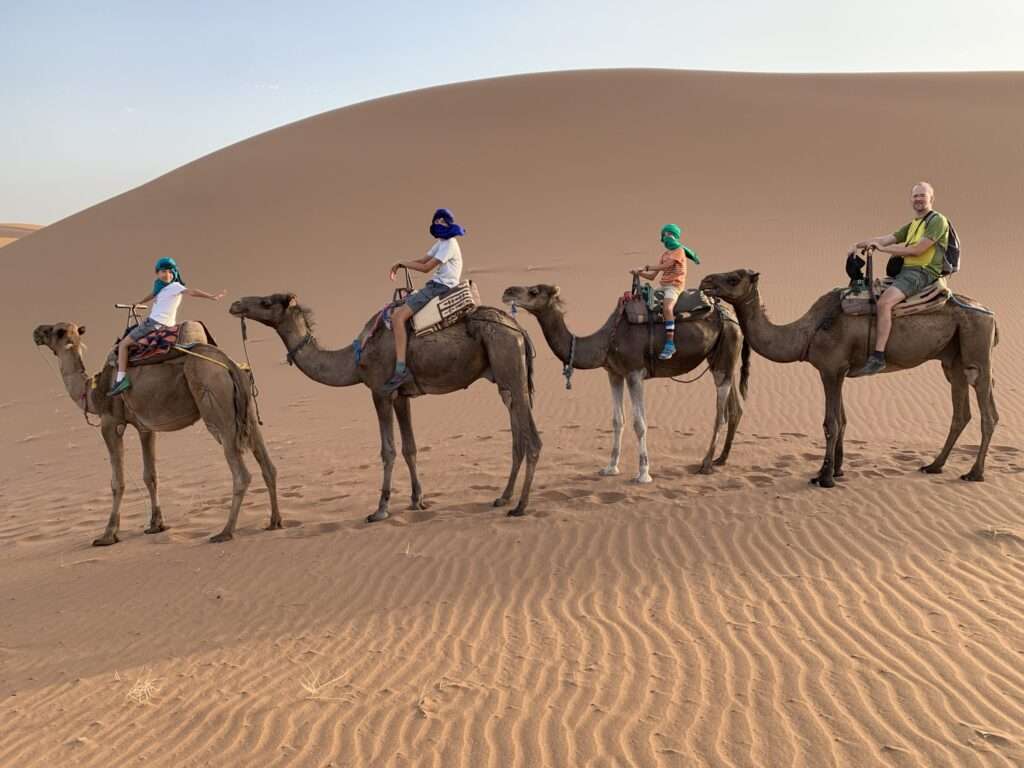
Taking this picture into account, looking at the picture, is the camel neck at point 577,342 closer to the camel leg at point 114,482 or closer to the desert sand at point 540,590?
the desert sand at point 540,590

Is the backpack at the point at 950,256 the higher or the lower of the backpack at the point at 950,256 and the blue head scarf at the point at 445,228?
the lower

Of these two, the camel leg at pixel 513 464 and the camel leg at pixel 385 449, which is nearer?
the camel leg at pixel 385 449

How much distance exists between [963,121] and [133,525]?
139ft

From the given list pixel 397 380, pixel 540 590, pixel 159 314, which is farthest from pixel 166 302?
pixel 540 590

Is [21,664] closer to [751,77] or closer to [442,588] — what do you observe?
[442,588]

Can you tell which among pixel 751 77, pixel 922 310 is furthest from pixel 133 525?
pixel 751 77

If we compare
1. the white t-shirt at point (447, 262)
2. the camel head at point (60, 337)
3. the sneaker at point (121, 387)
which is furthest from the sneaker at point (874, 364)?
the camel head at point (60, 337)

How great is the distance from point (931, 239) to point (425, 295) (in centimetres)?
555

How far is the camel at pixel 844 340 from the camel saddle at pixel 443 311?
2.84m

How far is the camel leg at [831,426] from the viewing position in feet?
29.7

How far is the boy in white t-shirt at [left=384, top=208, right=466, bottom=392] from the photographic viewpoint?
840 centimetres

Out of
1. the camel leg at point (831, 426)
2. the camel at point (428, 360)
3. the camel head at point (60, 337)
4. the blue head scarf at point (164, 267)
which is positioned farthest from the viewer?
the camel leg at point (831, 426)

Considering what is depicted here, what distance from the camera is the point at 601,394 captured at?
627 inches

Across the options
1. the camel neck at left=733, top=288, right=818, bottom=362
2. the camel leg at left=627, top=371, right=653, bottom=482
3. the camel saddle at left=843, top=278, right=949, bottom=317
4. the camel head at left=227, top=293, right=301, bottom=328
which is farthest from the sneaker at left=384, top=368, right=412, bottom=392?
the camel saddle at left=843, top=278, right=949, bottom=317
